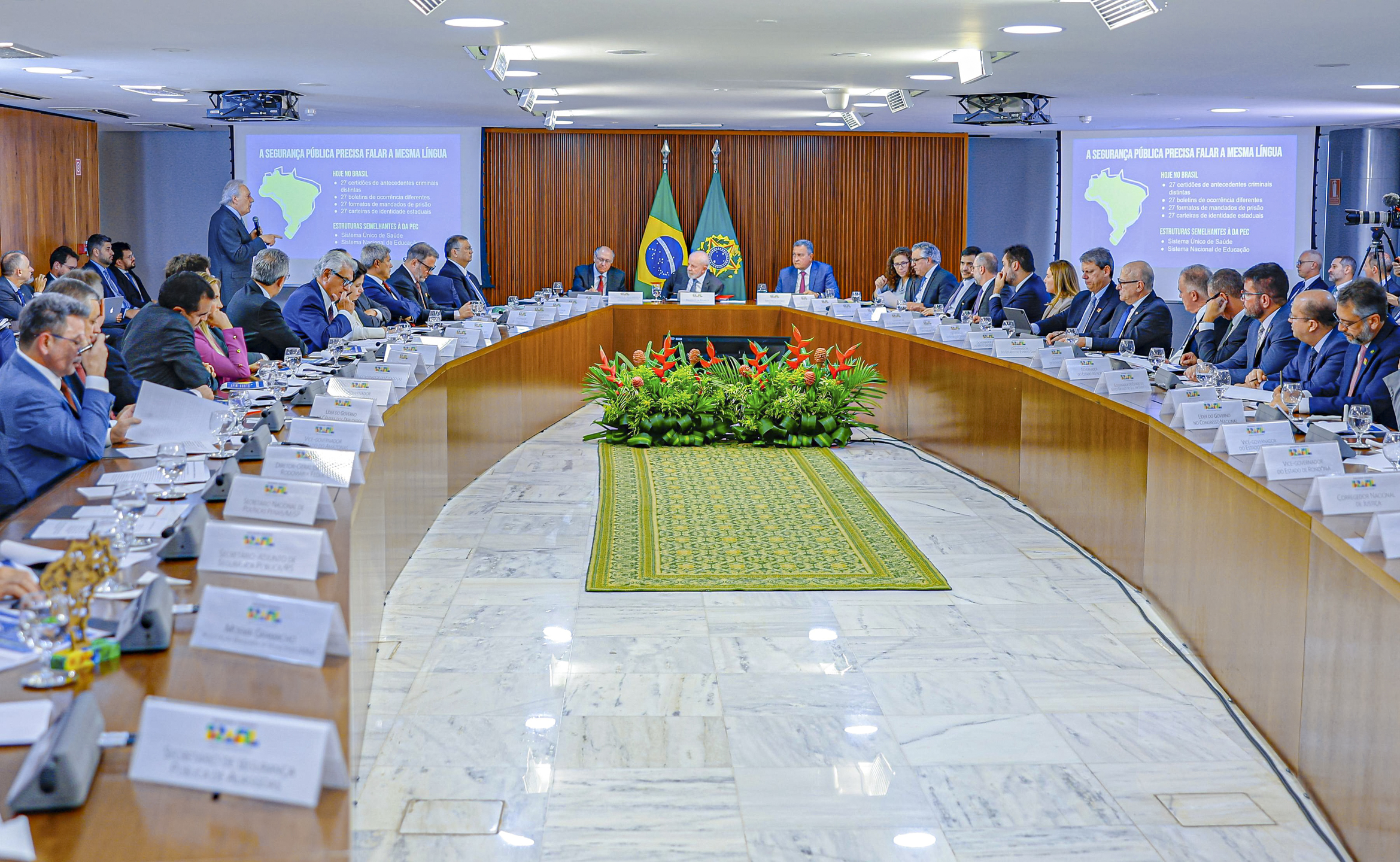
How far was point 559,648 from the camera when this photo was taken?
12.4ft

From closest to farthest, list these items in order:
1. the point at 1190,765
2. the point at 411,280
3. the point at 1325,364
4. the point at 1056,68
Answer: the point at 1190,765 → the point at 1325,364 → the point at 1056,68 → the point at 411,280

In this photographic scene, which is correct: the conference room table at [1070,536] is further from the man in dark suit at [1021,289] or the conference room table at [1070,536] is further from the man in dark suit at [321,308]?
the man in dark suit at [1021,289]

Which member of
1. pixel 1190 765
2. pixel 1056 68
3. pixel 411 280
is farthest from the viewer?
pixel 411 280

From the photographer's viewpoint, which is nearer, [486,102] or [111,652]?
[111,652]

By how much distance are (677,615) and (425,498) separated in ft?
4.96

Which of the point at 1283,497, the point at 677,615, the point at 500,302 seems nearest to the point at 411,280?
the point at 500,302

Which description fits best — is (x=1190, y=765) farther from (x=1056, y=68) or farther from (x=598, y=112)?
(x=598, y=112)

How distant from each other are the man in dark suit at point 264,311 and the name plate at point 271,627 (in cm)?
459

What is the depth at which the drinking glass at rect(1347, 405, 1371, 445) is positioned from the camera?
3.60 metres

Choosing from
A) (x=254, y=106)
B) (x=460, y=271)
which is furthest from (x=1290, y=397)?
(x=254, y=106)

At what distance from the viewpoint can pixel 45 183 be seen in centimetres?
1212

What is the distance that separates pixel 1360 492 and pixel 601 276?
9.70 m

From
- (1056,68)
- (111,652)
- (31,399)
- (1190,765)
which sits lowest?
(1190,765)

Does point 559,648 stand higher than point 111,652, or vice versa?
point 111,652
